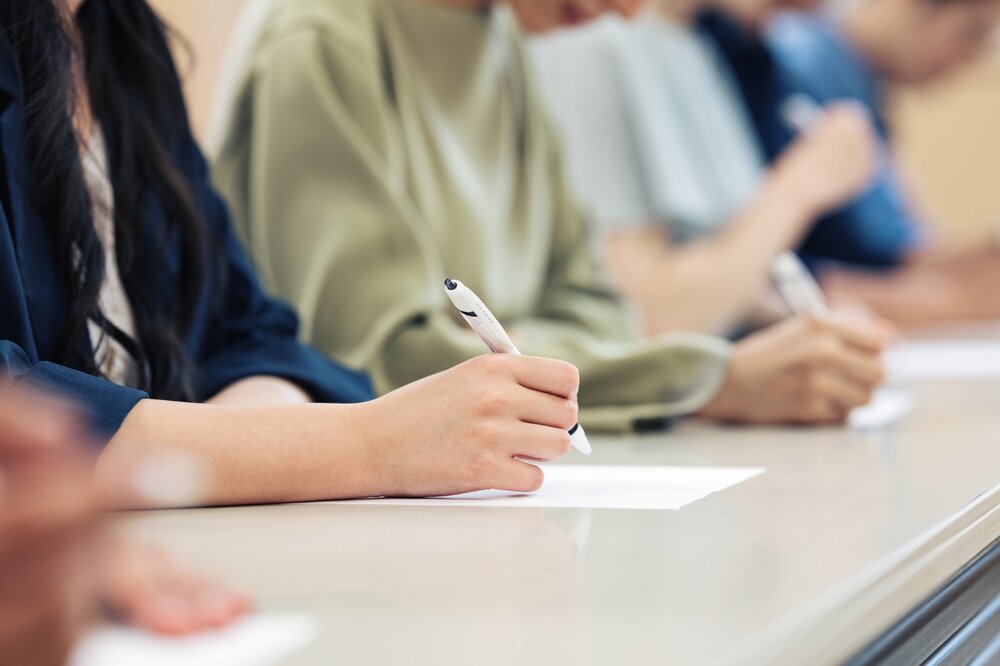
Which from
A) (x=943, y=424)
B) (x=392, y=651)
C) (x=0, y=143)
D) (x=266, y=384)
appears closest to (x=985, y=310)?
(x=943, y=424)

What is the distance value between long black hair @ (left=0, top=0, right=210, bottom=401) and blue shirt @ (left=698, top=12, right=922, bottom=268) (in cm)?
144

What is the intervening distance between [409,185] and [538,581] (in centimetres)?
74

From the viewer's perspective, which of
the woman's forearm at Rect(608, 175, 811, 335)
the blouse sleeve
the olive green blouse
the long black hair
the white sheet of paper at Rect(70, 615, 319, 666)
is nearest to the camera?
the white sheet of paper at Rect(70, 615, 319, 666)

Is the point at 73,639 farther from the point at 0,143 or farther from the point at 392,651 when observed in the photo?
the point at 0,143

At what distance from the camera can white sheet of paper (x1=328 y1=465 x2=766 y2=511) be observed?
59 cm

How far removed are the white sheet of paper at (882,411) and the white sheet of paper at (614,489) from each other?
0.31 metres

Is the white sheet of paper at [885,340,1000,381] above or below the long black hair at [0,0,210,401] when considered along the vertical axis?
below

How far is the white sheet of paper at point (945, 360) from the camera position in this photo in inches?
61.2

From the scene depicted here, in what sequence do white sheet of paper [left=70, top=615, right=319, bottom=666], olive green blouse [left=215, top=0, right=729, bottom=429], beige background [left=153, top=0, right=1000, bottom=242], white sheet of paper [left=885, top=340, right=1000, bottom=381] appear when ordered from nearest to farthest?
white sheet of paper [left=70, top=615, right=319, bottom=666] < olive green blouse [left=215, top=0, right=729, bottom=429] < white sheet of paper [left=885, top=340, right=1000, bottom=381] < beige background [left=153, top=0, right=1000, bottom=242]

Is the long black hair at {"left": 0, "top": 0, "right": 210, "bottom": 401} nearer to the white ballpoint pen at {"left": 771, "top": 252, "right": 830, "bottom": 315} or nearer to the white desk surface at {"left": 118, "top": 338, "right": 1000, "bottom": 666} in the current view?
the white desk surface at {"left": 118, "top": 338, "right": 1000, "bottom": 666}

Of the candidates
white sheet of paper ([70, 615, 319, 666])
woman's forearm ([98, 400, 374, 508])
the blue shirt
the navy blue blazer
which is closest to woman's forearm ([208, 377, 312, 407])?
the navy blue blazer

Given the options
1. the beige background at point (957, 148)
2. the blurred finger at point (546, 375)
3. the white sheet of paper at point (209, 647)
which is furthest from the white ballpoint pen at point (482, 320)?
the beige background at point (957, 148)

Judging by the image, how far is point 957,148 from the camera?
3.08 metres

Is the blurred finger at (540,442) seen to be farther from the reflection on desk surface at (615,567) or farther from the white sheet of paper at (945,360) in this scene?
the white sheet of paper at (945,360)
